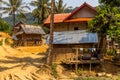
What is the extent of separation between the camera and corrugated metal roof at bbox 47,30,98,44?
30609 millimetres

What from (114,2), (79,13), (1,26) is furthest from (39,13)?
(114,2)

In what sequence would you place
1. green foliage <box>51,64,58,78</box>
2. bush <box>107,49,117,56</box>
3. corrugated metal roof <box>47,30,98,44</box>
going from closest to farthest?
green foliage <box>51,64,58,78</box> → corrugated metal roof <box>47,30,98,44</box> → bush <box>107,49,117,56</box>

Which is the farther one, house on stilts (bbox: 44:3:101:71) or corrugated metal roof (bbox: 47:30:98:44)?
corrugated metal roof (bbox: 47:30:98:44)

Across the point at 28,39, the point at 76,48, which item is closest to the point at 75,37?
the point at 76,48

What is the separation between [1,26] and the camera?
6525 cm

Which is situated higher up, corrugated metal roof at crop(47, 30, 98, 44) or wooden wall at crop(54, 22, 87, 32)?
wooden wall at crop(54, 22, 87, 32)

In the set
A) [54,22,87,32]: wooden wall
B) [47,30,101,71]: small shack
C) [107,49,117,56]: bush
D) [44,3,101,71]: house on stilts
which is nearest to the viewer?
[47,30,101,71]: small shack

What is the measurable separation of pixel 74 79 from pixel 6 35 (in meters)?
37.6

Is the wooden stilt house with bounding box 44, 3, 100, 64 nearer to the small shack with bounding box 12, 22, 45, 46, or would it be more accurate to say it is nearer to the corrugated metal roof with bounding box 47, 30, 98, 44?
the corrugated metal roof with bounding box 47, 30, 98, 44

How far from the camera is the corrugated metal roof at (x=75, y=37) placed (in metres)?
30.6

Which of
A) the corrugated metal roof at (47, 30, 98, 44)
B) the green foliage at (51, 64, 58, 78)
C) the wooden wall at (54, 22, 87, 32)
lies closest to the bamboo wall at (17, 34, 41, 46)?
→ the wooden wall at (54, 22, 87, 32)

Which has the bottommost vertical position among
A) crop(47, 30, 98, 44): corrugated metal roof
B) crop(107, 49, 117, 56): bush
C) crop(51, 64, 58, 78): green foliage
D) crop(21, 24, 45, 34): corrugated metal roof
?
crop(51, 64, 58, 78): green foliage

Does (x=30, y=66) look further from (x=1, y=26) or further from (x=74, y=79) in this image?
(x=1, y=26)

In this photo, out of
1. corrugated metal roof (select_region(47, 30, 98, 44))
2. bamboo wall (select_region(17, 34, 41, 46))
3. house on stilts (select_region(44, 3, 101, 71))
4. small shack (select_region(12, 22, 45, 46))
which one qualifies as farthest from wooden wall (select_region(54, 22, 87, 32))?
bamboo wall (select_region(17, 34, 41, 46))
